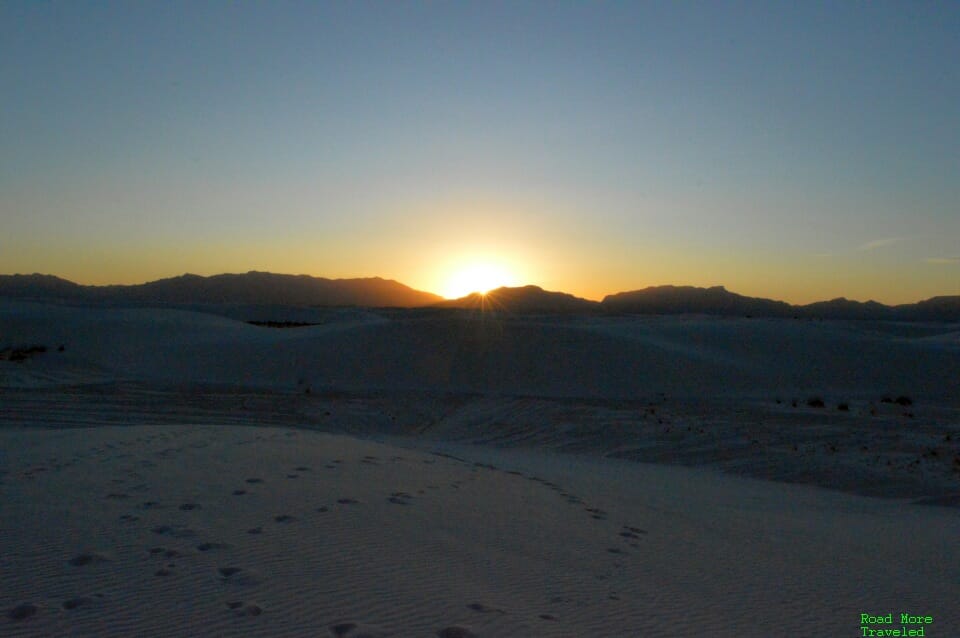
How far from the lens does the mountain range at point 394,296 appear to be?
119188 millimetres

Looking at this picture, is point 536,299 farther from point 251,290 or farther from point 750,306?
point 251,290

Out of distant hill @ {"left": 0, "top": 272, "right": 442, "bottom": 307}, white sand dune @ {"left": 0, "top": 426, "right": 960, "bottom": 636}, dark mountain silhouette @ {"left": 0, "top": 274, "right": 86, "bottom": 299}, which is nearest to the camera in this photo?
white sand dune @ {"left": 0, "top": 426, "right": 960, "bottom": 636}

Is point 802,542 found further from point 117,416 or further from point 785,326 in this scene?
point 785,326

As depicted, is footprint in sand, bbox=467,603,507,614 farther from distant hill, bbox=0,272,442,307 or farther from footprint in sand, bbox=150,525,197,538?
distant hill, bbox=0,272,442,307

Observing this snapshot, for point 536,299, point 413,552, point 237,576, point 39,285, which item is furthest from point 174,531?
point 39,285

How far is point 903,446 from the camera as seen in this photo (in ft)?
38.9

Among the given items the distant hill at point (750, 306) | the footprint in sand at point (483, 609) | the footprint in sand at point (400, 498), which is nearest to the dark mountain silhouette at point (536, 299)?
the distant hill at point (750, 306)

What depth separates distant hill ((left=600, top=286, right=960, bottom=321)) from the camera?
114m

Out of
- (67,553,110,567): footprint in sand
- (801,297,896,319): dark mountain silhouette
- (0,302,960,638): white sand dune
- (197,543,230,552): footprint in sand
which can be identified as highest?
(801,297,896,319): dark mountain silhouette

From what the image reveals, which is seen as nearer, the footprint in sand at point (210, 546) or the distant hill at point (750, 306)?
the footprint in sand at point (210, 546)

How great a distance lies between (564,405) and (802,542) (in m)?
10.4

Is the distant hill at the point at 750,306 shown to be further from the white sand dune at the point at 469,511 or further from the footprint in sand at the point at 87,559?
the footprint in sand at the point at 87,559

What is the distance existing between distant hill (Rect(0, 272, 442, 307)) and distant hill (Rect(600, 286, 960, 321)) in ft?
139

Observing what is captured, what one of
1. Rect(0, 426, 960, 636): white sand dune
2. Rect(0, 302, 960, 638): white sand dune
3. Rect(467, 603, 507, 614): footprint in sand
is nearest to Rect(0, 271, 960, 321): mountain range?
Rect(0, 302, 960, 638): white sand dune
